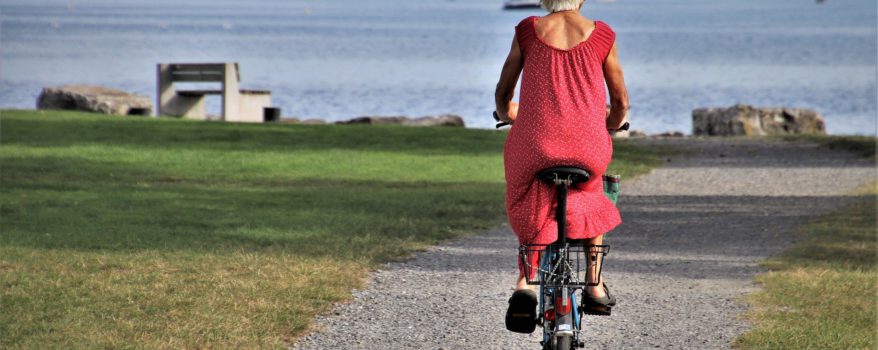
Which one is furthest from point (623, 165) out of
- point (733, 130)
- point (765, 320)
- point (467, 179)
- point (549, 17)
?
point (549, 17)

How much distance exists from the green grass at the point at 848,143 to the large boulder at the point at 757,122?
8.02ft

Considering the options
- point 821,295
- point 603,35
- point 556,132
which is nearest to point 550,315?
point 556,132

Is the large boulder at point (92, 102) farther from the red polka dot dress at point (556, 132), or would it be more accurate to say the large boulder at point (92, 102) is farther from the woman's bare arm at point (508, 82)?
the red polka dot dress at point (556, 132)

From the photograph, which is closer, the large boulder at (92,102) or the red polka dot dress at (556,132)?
the red polka dot dress at (556,132)

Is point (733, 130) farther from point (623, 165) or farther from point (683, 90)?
point (683, 90)

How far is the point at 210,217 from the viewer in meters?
11.4

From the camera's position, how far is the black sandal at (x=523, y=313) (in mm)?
5215

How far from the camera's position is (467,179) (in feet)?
51.5

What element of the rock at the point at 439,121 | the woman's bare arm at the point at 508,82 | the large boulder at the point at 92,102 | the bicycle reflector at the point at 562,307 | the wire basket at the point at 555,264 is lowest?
the bicycle reflector at the point at 562,307

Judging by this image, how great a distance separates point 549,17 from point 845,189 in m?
10.1

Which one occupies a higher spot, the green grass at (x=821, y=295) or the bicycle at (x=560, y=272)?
the bicycle at (x=560, y=272)

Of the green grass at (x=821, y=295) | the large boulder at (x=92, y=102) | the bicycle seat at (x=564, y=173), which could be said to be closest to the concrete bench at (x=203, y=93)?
the large boulder at (x=92, y=102)

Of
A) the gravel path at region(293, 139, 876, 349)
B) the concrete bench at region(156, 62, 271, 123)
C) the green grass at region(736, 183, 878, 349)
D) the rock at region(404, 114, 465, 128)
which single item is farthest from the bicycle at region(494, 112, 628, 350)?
the rock at region(404, 114, 465, 128)

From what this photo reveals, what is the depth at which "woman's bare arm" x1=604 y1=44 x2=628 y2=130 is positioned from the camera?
5.23m
